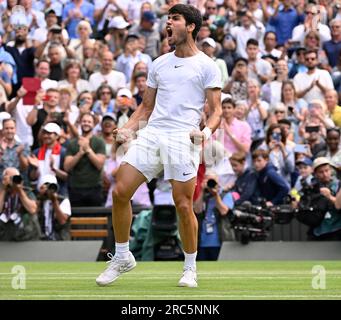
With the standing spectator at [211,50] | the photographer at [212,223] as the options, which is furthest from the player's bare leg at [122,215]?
the standing spectator at [211,50]

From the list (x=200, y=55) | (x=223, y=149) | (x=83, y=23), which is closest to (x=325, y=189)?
(x=223, y=149)

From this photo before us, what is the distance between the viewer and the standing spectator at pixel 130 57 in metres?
21.2

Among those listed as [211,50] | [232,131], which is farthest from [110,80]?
[232,131]

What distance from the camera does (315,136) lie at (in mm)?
18312

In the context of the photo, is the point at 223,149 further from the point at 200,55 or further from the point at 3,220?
the point at 200,55

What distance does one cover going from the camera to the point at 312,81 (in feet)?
65.7

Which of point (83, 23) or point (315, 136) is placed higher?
point (83, 23)

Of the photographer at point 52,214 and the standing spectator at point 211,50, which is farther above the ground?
the standing spectator at point 211,50

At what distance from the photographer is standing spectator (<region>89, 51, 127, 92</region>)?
67.6 ft

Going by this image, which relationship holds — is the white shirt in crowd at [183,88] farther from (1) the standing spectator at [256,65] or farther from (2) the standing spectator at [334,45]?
(2) the standing spectator at [334,45]

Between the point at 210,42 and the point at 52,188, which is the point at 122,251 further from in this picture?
the point at 210,42

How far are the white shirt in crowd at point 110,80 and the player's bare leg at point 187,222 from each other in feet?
33.5

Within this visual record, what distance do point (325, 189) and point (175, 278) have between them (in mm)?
4776

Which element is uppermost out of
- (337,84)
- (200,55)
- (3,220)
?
(200,55)
